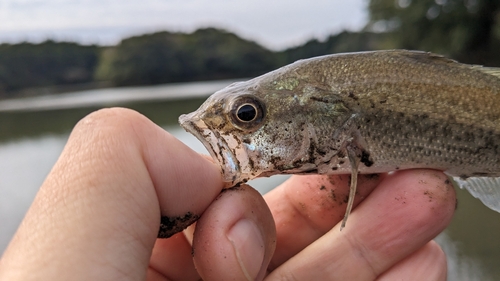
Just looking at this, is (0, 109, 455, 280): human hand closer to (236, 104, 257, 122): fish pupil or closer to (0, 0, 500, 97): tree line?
(236, 104, 257, 122): fish pupil

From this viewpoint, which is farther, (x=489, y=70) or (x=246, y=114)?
(x=489, y=70)

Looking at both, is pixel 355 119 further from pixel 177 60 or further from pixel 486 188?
pixel 177 60

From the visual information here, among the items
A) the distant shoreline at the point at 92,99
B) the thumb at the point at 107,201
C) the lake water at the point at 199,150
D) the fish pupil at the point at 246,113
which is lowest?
the distant shoreline at the point at 92,99


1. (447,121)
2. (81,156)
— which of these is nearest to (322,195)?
(447,121)

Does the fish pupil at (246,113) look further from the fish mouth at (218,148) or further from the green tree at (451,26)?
the green tree at (451,26)

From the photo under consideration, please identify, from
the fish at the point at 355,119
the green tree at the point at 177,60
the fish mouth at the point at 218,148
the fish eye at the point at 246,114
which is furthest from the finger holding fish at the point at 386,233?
the green tree at the point at 177,60

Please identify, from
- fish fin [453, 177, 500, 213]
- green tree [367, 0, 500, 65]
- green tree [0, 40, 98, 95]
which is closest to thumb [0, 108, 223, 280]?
fish fin [453, 177, 500, 213]

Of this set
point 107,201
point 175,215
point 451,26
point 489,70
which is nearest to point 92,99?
point 451,26
